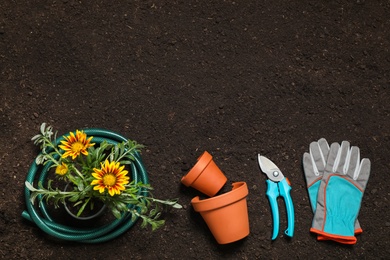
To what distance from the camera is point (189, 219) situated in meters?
1.70

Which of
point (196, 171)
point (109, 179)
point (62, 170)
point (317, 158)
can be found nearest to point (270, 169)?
point (317, 158)

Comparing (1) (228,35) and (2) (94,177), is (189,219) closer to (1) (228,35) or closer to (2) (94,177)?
(2) (94,177)

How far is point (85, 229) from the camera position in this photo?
1658 millimetres

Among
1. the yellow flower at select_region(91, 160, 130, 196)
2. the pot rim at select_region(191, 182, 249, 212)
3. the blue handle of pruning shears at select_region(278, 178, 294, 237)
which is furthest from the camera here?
the blue handle of pruning shears at select_region(278, 178, 294, 237)

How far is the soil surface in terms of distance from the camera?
5.56ft

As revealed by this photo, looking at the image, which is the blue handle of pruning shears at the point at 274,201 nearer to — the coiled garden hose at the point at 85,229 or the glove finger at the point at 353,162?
the glove finger at the point at 353,162

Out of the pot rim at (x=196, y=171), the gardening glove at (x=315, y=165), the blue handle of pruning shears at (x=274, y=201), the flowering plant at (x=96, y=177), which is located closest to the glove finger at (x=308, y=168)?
the gardening glove at (x=315, y=165)

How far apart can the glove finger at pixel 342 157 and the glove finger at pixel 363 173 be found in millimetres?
55

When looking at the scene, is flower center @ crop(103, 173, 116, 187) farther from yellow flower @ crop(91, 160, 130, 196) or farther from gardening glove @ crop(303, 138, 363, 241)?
gardening glove @ crop(303, 138, 363, 241)

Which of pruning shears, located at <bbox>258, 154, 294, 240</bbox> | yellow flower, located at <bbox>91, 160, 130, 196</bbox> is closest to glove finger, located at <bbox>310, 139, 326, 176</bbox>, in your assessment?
pruning shears, located at <bbox>258, 154, 294, 240</bbox>

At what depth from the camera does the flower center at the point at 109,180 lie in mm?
1381

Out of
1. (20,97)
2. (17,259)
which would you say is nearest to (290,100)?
(20,97)

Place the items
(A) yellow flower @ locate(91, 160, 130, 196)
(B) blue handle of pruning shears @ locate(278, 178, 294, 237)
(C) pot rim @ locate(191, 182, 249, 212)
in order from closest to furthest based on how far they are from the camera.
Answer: (A) yellow flower @ locate(91, 160, 130, 196) < (C) pot rim @ locate(191, 182, 249, 212) < (B) blue handle of pruning shears @ locate(278, 178, 294, 237)

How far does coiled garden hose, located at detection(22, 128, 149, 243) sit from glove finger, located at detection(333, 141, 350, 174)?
697mm
